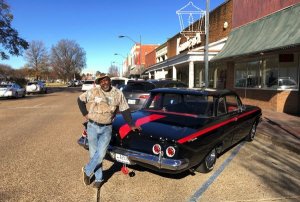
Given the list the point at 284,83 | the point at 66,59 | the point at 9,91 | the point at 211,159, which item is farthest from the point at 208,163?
the point at 66,59

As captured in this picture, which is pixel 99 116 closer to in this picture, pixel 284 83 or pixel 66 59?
pixel 284 83

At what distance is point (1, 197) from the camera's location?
16.0 ft

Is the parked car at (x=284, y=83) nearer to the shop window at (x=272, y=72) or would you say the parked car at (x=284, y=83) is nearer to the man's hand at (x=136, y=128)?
the shop window at (x=272, y=72)

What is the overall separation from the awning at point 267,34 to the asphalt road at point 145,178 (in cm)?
623

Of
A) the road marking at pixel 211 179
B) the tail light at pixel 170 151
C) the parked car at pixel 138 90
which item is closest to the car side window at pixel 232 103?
the road marking at pixel 211 179

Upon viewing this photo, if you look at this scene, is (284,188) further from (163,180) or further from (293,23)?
(293,23)

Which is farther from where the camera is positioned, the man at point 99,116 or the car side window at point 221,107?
the car side window at point 221,107

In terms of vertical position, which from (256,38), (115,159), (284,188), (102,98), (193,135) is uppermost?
(256,38)

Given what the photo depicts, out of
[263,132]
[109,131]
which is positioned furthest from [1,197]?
[263,132]

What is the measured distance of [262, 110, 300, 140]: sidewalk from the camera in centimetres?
1015

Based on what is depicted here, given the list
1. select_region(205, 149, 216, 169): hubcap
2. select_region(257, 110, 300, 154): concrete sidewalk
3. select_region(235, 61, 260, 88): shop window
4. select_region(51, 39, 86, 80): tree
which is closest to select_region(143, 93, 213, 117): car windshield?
select_region(205, 149, 216, 169): hubcap

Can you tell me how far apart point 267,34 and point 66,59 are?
320 ft

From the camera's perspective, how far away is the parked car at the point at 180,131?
5207mm

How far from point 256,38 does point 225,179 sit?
40.0 ft
